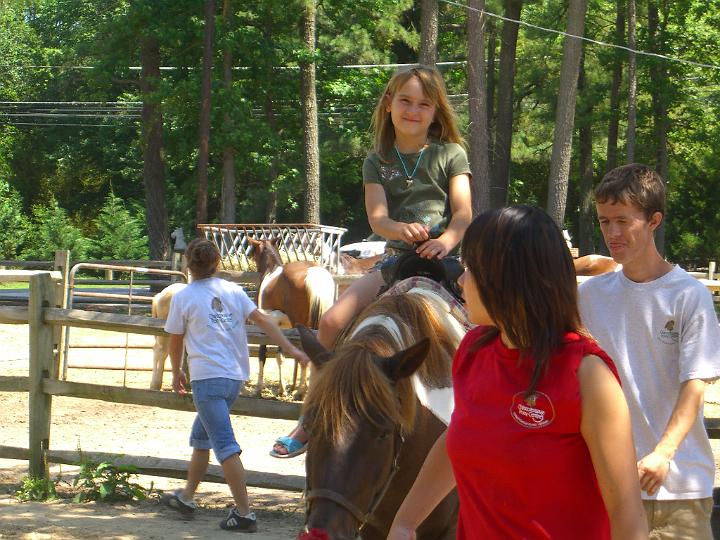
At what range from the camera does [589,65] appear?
34.5 metres

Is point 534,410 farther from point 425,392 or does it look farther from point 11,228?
point 11,228

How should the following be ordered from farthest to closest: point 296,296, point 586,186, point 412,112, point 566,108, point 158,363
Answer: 1. point 586,186
2. point 566,108
3. point 296,296
4. point 158,363
5. point 412,112

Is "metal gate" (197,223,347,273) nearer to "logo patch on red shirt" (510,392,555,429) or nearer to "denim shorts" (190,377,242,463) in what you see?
"denim shorts" (190,377,242,463)

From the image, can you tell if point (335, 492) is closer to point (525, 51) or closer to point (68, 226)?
point (525, 51)

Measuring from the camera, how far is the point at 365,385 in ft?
9.55

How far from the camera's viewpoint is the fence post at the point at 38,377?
7.22 meters

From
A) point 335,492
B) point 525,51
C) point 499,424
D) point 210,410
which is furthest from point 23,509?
point 525,51

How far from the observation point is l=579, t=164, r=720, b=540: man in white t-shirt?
2951 millimetres

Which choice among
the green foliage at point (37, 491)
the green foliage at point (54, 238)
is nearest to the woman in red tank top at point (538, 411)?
the green foliage at point (37, 491)

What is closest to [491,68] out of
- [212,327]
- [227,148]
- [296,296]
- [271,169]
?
[271,169]

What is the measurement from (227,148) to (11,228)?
62.5ft

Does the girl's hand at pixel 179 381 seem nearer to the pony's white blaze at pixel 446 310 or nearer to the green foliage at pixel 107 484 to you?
the green foliage at pixel 107 484

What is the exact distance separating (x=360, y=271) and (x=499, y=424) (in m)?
15.4

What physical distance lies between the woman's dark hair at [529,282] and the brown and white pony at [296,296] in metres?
9.84
